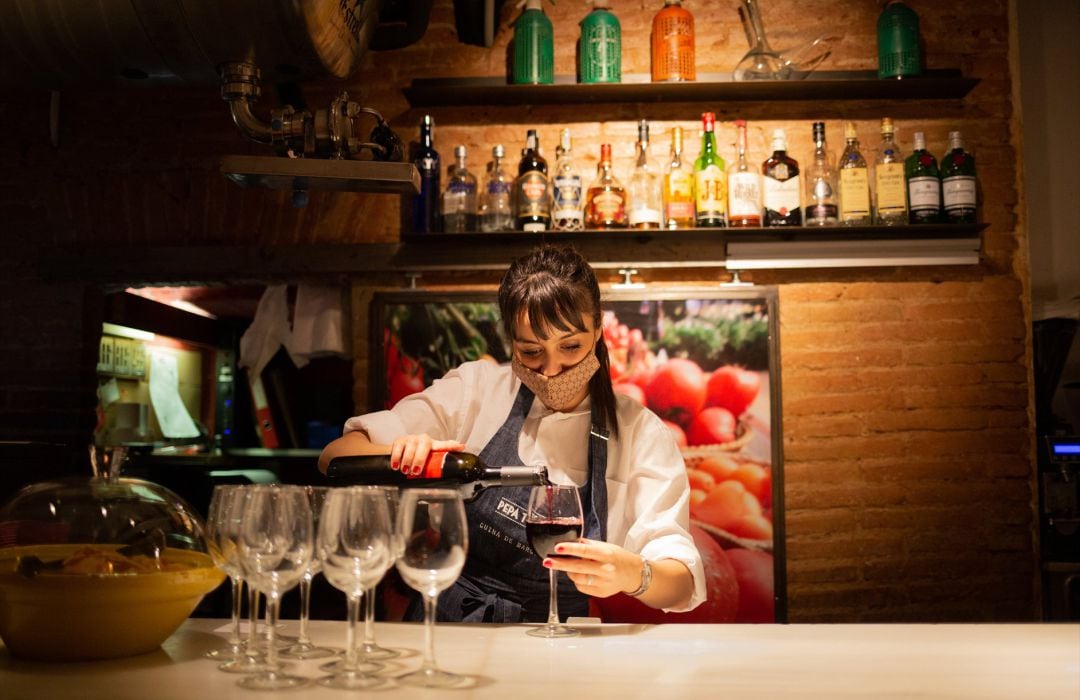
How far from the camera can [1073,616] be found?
278 centimetres

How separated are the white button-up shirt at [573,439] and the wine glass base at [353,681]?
719 millimetres

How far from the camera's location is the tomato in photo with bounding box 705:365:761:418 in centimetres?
295

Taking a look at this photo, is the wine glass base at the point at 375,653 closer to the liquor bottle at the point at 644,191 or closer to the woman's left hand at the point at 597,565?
the woman's left hand at the point at 597,565

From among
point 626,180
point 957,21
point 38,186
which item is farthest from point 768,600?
point 38,186

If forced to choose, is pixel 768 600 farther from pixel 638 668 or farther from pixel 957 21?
pixel 957 21

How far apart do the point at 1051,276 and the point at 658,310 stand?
1584 mm

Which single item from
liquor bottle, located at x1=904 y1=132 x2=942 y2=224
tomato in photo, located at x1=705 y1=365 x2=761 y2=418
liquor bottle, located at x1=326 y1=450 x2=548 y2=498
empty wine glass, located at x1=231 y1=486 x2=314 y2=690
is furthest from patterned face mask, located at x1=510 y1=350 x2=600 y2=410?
liquor bottle, located at x1=904 y1=132 x2=942 y2=224

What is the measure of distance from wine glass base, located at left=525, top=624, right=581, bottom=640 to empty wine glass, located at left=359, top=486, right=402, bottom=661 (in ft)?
0.76

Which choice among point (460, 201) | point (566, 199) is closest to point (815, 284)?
point (566, 199)

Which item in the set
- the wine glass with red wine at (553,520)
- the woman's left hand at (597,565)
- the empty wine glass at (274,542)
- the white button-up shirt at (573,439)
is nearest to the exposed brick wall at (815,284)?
the white button-up shirt at (573,439)

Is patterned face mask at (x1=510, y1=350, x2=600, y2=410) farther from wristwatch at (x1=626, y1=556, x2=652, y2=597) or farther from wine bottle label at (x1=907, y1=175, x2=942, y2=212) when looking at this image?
wine bottle label at (x1=907, y1=175, x2=942, y2=212)

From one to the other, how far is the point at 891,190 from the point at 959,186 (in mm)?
214

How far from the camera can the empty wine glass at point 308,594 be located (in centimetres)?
113

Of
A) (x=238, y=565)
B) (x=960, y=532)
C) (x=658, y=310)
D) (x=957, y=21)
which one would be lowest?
(x=960, y=532)
